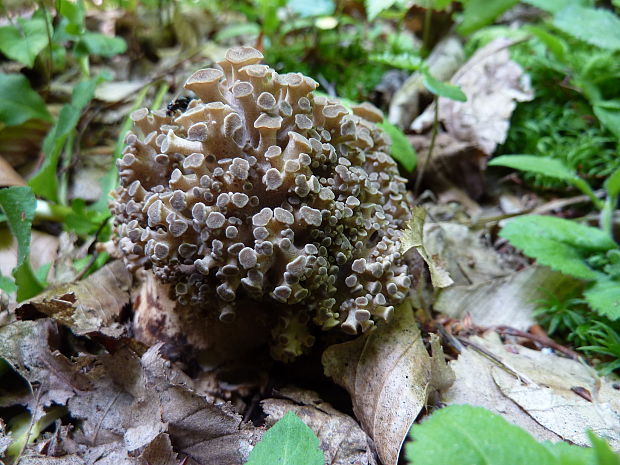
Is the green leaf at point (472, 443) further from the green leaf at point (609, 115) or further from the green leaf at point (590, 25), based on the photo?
the green leaf at point (590, 25)

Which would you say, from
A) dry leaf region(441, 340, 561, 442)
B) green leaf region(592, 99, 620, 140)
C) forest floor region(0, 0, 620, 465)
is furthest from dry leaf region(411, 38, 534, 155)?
dry leaf region(441, 340, 561, 442)

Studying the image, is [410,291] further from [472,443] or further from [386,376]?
[472,443]

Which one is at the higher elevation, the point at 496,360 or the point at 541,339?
the point at 496,360

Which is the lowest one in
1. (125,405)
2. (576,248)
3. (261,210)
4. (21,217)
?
(125,405)

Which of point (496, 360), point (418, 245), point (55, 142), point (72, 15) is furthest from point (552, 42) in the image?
point (55, 142)

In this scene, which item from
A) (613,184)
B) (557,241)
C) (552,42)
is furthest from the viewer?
(552,42)

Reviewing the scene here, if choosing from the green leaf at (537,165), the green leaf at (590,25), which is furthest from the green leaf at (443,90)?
the green leaf at (590,25)

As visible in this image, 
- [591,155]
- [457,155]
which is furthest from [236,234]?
[591,155]
